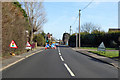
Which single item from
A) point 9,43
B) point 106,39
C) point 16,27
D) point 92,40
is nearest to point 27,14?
point 92,40

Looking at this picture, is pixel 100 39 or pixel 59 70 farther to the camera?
pixel 100 39

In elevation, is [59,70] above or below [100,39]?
below

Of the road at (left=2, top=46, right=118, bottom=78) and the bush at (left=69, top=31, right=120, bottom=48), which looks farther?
the bush at (left=69, top=31, right=120, bottom=48)

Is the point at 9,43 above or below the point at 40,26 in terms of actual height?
below

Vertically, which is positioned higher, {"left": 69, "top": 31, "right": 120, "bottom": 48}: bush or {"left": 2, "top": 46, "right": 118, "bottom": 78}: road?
{"left": 69, "top": 31, "right": 120, "bottom": 48}: bush

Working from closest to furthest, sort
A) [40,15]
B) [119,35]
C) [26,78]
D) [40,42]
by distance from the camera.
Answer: [26,78] < [119,35] < [40,15] < [40,42]

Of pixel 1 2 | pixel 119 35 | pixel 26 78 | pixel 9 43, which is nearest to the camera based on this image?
pixel 26 78

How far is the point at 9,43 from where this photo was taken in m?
14.7

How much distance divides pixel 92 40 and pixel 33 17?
1827 cm

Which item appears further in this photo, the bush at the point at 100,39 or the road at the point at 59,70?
the bush at the point at 100,39

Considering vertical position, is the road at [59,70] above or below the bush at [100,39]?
below

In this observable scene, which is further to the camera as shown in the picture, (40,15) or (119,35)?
(40,15)

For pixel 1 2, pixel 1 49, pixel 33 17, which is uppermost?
pixel 33 17

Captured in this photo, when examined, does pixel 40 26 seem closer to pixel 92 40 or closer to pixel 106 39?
pixel 92 40
